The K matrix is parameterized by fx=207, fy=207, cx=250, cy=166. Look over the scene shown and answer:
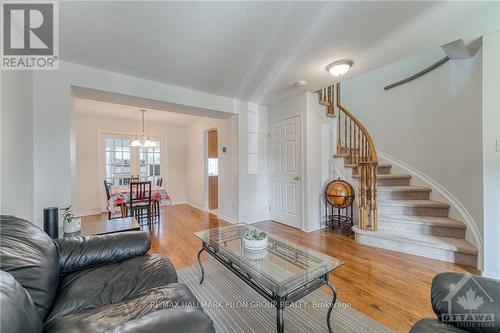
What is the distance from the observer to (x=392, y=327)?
56.9 inches

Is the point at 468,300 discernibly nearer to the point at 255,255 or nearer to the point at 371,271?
the point at 255,255

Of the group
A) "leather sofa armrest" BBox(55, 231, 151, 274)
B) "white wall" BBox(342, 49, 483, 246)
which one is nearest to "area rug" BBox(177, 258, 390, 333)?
"leather sofa armrest" BBox(55, 231, 151, 274)

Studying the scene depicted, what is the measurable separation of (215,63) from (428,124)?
359 cm

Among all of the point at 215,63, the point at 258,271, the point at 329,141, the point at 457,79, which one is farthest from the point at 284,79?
the point at 258,271

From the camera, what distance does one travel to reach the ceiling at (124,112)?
4.41 metres

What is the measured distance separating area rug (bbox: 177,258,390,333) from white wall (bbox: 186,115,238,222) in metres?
2.20

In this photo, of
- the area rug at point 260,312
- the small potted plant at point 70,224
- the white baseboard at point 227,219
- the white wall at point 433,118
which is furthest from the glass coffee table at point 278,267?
the white wall at point 433,118

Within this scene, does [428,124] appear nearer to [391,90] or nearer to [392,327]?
[391,90]

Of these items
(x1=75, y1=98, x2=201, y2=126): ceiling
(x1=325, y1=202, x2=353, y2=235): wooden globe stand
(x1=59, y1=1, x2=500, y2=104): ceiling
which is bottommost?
(x1=325, y1=202, x2=353, y2=235): wooden globe stand

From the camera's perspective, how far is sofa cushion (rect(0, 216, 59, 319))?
38.6 inches

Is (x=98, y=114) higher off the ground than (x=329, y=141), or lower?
higher

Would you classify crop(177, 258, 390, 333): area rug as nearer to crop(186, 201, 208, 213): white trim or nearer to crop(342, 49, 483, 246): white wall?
crop(342, 49, 483, 246): white wall

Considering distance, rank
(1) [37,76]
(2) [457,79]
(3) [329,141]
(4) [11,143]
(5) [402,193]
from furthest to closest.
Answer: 1. (3) [329,141]
2. (5) [402,193]
3. (2) [457,79]
4. (1) [37,76]
5. (4) [11,143]

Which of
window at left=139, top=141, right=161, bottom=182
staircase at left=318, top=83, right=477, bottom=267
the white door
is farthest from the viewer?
window at left=139, top=141, right=161, bottom=182
